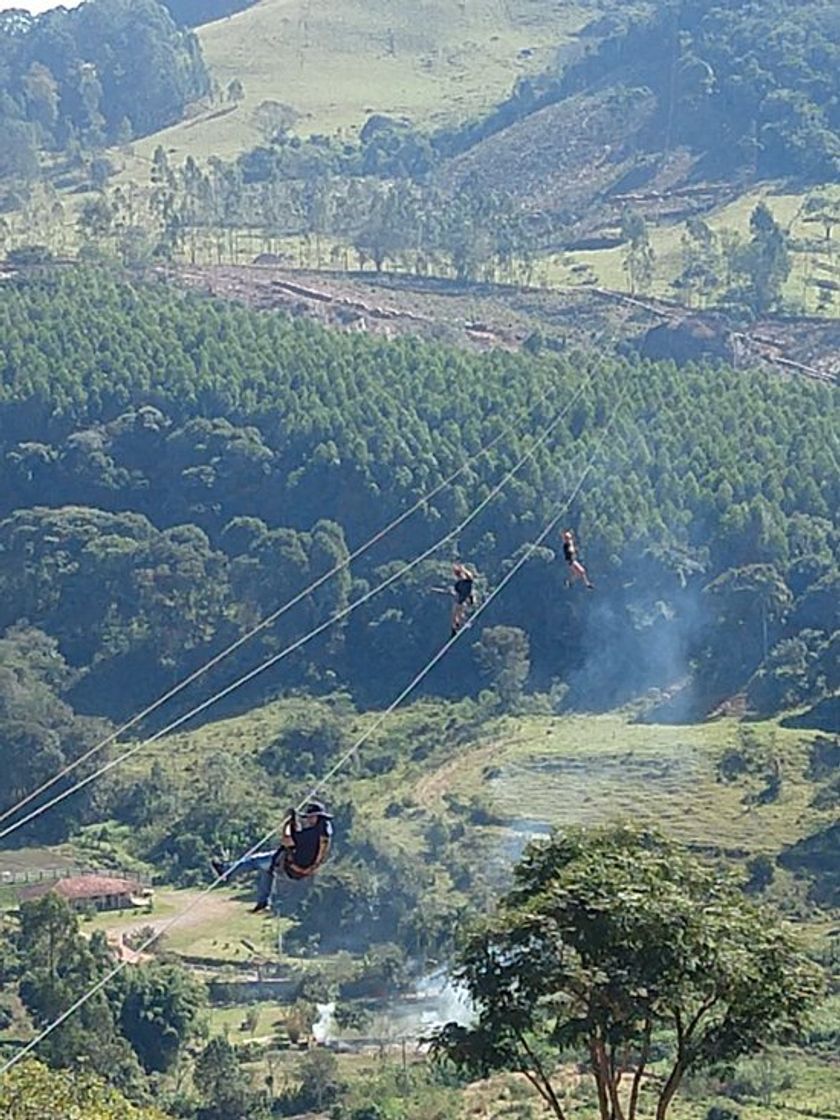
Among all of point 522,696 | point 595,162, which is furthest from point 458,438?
point 595,162

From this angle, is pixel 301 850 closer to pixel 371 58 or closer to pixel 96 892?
pixel 96 892

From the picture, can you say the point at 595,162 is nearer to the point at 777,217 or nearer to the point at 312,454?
the point at 777,217

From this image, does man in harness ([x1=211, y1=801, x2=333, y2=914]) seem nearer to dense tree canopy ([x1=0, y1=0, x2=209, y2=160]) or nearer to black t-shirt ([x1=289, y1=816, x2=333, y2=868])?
black t-shirt ([x1=289, y1=816, x2=333, y2=868])

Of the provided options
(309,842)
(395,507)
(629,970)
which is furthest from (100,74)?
(309,842)

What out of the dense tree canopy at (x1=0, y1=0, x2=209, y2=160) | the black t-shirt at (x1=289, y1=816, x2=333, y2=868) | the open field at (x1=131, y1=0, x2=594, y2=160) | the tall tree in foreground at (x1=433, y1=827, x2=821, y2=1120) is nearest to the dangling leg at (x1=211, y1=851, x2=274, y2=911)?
the black t-shirt at (x1=289, y1=816, x2=333, y2=868)

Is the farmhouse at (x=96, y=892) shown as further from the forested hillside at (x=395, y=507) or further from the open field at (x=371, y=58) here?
the open field at (x=371, y=58)

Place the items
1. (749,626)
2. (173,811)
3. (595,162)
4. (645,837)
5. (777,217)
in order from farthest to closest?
(595,162)
(777,217)
(749,626)
(173,811)
(645,837)
